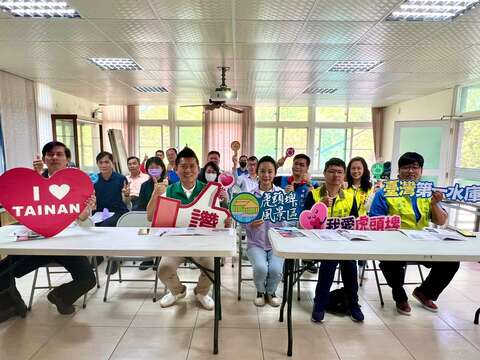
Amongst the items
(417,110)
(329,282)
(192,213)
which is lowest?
(329,282)

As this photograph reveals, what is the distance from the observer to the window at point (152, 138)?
27.5 feet

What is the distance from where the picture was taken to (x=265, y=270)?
2.38 m

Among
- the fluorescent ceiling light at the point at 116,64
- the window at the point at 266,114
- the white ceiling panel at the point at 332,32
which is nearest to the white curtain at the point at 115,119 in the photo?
the window at the point at 266,114

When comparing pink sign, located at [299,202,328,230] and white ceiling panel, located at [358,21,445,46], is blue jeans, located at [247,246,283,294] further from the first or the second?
white ceiling panel, located at [358,21,445,46]

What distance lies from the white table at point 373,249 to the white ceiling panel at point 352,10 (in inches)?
71.7

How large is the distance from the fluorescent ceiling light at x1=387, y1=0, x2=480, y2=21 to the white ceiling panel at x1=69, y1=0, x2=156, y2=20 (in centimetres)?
211

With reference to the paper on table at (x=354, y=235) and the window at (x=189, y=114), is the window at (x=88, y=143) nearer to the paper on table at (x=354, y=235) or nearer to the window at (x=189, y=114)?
the window at (x=189, y=114)

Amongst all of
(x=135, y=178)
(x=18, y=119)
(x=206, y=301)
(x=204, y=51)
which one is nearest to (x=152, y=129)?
(x=18, y=119)

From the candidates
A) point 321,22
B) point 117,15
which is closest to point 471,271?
point 321,22

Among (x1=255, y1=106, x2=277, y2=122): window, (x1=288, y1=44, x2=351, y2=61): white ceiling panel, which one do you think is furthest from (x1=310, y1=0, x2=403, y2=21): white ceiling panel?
(x1=255, y1=106, x2=277, y2=122): window

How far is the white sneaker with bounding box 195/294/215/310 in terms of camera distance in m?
2.37

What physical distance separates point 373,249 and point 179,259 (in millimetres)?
1472

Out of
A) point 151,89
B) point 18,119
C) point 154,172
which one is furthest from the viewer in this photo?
point 151,89

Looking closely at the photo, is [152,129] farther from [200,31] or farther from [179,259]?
[179,259]
